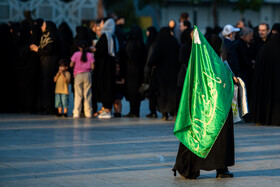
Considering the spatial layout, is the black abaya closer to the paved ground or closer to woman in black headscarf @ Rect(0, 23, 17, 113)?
the paved ground

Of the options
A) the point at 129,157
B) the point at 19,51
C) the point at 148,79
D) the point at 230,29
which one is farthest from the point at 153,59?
the point at 129,157

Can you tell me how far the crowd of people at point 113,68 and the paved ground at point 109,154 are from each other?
856 mm

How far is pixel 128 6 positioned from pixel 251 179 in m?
59.3

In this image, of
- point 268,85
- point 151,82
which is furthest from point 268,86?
point 151,82

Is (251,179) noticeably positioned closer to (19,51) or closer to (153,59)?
(153,59)

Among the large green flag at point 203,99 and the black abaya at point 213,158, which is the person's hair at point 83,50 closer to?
the large green flag at point 203,99

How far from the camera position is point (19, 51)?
1791 centimetres

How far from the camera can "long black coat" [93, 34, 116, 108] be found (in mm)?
16562

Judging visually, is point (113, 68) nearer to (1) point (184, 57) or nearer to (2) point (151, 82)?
(2) point (151, 82)

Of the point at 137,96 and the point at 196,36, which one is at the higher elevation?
the point at 196,36

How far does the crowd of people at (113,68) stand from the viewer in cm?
1534

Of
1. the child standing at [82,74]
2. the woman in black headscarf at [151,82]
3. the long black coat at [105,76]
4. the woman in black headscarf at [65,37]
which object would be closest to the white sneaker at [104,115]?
the long black coat at [105,76]

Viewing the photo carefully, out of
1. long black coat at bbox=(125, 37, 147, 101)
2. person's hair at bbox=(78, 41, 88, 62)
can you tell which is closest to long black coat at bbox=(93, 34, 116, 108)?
long black coat at bbox=(125, 37, 147, 101)

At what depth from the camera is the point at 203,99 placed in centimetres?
848
